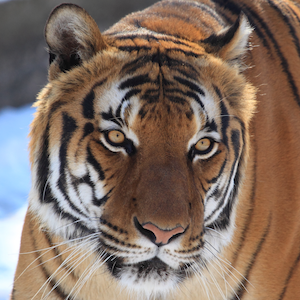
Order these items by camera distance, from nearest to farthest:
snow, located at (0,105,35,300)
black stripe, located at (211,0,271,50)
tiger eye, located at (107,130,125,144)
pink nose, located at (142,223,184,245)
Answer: pink nose, located at (142,223,184,245), tiger eye, located at (107,130,125,144), black stripe, located at (211,0,271,50), snow, located at (0,105,35,300)

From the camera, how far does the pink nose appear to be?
0.92 meters

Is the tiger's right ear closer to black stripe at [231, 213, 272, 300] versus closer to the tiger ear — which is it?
the tiger ear

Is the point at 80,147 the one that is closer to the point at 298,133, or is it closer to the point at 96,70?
the point at 96,70

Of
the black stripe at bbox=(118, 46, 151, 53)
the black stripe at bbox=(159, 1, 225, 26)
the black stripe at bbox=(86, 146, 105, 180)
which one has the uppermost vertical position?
the black stripe at bbox=(159, 1, 225, 26)

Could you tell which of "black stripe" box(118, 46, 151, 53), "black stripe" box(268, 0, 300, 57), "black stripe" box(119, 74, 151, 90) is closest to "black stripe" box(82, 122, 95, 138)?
"black stripe" box(119, 74, 151, 90)

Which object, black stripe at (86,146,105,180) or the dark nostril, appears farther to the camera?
black stripe at (86,146,105,180)

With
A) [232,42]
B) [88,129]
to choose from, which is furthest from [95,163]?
[232,42]

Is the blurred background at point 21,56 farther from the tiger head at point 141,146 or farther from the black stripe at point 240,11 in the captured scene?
the tiger head at point 141,146

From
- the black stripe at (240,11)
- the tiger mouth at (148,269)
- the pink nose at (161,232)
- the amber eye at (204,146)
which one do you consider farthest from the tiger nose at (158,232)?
the black stripe at (240,11)

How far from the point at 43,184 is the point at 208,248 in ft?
1.54

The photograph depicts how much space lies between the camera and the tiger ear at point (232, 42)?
3.80 feet

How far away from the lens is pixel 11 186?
281 centimetres

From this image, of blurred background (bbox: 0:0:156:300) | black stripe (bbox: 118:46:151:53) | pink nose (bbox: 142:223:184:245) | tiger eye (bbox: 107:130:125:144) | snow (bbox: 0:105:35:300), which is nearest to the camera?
pink nose (bbox: 142:223:184:245)

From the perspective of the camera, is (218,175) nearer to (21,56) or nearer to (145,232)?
(145,232)
